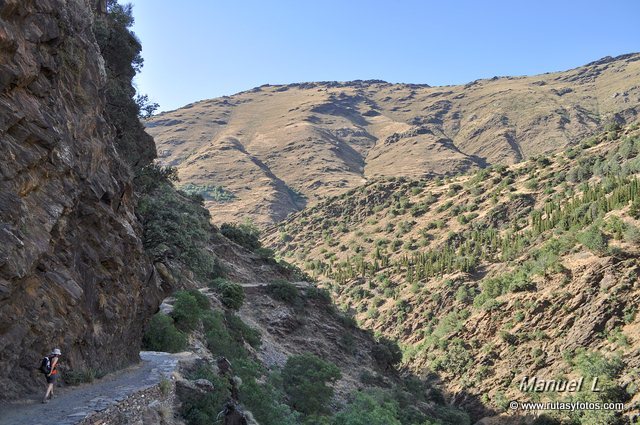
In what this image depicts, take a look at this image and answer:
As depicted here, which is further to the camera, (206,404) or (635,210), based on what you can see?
(635,210)

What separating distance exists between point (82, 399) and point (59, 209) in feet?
15.2

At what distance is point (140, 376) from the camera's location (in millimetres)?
14414

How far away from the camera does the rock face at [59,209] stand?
405 inches

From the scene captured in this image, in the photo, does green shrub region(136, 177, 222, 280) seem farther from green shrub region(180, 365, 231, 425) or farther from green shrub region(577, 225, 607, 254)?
green shrub region(577, 225, 607, 254)

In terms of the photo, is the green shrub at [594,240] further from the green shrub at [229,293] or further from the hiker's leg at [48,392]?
the hiker's leg at [48,392]

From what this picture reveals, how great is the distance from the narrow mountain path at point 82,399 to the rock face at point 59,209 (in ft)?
1.62

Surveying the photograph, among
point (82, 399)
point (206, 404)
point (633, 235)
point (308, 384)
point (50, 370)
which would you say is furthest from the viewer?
point (633, 235)

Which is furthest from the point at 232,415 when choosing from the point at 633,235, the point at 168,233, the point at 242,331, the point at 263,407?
the point at 633,235

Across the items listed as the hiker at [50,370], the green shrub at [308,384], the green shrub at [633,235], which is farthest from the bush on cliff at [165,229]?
the green shrub at [633,235]

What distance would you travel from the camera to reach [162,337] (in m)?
22.1

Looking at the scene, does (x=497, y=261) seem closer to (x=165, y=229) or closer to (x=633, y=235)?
(x=633, y=235)

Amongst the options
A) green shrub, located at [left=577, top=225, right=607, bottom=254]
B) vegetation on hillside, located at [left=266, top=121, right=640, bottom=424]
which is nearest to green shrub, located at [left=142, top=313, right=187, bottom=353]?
vegetation on hillside, located at [left=266, top=121, right=640, bottom=424]

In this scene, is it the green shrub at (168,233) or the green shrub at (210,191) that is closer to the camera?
the green shrub at (168,233)

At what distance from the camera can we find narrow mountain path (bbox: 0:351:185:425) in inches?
363
